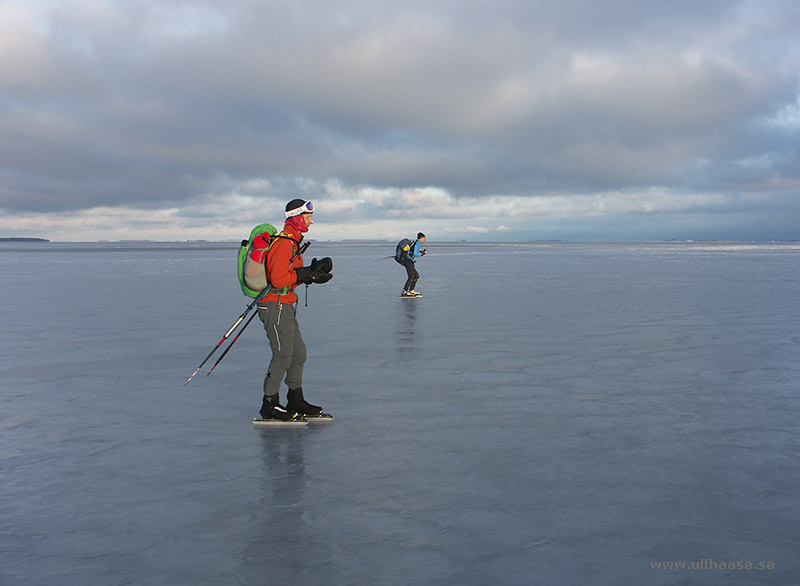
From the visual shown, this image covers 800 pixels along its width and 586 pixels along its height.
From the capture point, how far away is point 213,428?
6352 millimetres

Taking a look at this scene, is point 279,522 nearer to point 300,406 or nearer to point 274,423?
point 274,423

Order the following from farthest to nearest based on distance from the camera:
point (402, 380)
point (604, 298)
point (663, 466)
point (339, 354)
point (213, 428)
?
point (604, 298), point (339, 354), point (402, 380), point (213, 428), point (663, 466)

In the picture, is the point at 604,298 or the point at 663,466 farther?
the point at 604,298

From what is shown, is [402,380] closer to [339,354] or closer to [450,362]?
[450,362]

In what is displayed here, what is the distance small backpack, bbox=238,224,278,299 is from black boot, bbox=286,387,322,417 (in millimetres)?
1062

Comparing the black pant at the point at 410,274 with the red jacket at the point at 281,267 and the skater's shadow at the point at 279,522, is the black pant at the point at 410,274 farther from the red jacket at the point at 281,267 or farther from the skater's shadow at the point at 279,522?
the skater's shadow at the point at 279,522

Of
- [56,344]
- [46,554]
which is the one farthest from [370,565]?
[56,344]

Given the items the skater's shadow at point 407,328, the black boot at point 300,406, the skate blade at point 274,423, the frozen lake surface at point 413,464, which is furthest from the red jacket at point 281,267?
the skater's shadow at point 407,328

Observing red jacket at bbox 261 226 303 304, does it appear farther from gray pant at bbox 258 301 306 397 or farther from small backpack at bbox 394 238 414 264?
small backpack at bbox 394 238 414 264

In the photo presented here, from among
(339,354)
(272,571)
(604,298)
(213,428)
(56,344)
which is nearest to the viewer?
(272,571)

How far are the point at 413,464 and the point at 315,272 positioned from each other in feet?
7.45

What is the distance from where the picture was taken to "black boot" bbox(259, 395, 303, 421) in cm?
656

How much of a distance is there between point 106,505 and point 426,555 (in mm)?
2177

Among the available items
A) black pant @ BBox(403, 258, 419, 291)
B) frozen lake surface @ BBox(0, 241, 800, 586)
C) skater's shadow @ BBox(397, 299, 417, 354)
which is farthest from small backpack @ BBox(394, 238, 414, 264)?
frozen lake surface @ BBox(0, 241, 800, 586)
